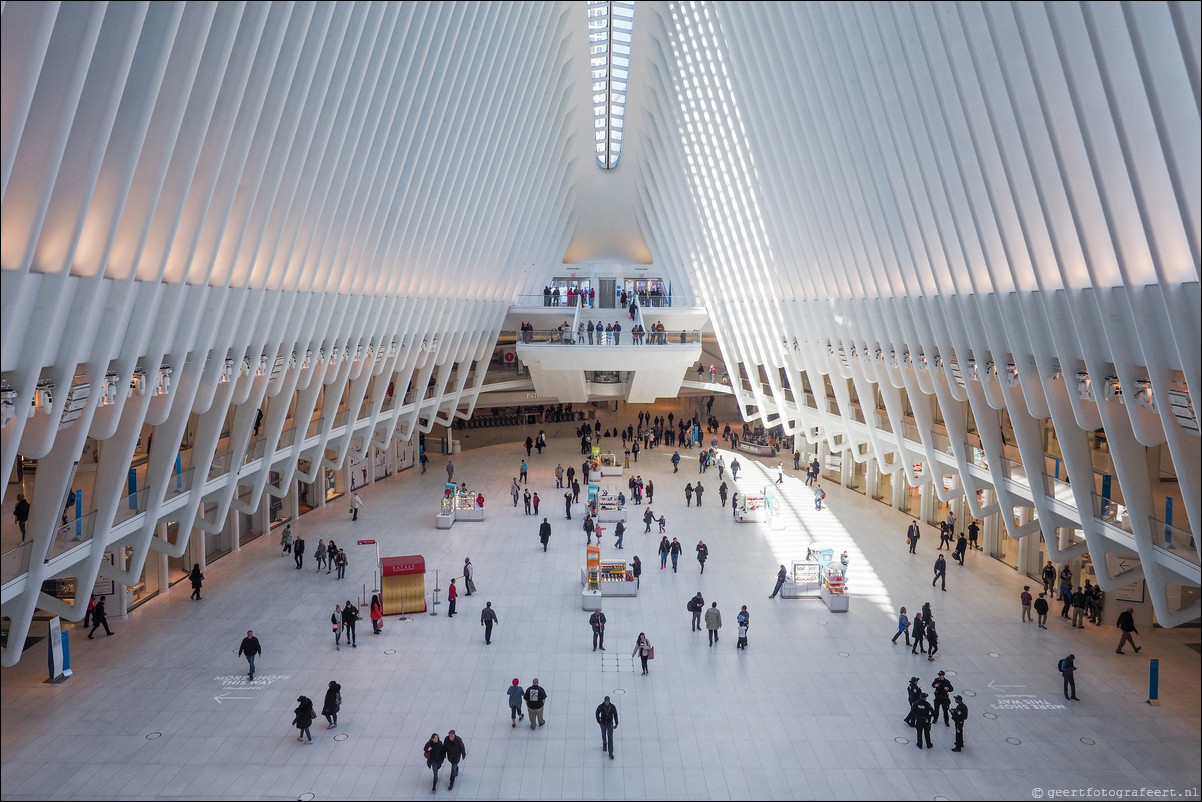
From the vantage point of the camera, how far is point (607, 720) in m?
11.9

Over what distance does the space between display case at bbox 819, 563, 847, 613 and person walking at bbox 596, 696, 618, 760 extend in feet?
25.1

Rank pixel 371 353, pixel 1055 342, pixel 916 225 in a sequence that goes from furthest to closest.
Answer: pixel 371 353
pixel 916 225
pixel 1055 342

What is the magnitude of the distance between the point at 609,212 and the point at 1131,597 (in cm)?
2813

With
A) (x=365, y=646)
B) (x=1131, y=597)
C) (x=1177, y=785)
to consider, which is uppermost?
(x=1131, y=597)

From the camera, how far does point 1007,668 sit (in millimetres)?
15039

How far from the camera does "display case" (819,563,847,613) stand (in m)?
18.2

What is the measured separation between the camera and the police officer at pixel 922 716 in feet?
39.8

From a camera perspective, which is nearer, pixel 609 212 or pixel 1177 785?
pixel 1177 785

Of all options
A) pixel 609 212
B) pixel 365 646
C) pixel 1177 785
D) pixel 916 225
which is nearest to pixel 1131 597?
pixel 1177 785

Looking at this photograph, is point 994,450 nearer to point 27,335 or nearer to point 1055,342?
point 1055,342

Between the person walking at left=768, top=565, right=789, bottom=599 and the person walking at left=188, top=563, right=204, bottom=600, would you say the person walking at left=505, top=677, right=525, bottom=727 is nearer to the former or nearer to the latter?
the person walking at left=768, top=565, right=789, bottom=599

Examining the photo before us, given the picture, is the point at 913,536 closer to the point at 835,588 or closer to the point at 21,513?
the point at 835,588

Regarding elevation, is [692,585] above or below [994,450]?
below

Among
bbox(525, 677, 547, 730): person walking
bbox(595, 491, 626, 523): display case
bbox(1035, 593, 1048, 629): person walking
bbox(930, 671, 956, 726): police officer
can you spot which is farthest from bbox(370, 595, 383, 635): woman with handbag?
bbox(1035, 593, 1048, 629): person walking
